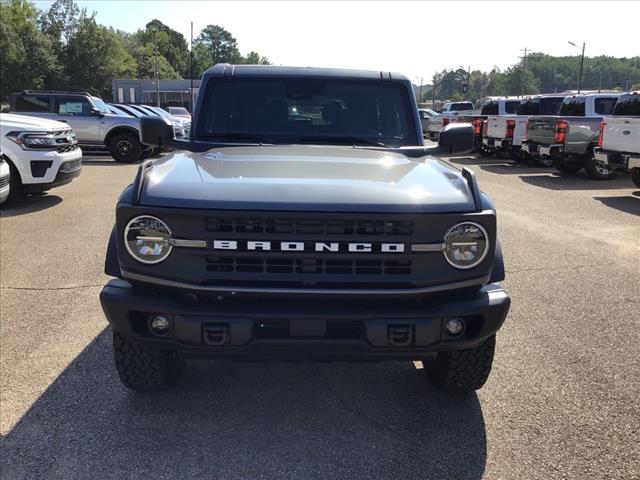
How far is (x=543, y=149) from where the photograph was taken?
14.6 meters

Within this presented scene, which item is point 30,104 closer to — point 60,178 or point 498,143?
point 60,178

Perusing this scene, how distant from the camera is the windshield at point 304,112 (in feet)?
13.3

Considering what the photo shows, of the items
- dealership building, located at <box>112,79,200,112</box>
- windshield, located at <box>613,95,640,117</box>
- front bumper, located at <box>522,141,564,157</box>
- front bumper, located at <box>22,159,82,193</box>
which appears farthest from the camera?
dealership building, located at <box>112,79,200,112</box>

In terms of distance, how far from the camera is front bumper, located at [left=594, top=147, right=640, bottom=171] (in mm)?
10867

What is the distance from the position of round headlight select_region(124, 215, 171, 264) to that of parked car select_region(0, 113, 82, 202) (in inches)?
289

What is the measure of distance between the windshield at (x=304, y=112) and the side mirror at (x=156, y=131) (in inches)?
8.3

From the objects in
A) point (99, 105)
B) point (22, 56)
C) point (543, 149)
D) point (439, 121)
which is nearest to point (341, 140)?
point (543, 149)

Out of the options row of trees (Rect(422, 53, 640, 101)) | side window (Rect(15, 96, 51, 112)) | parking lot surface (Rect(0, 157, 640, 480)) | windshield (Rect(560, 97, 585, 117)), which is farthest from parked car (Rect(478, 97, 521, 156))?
row of trees (Rect(422, 53, 640, 101))

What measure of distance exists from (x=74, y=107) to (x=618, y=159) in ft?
44.6

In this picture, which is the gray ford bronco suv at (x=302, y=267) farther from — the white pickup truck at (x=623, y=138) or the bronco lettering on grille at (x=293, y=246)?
the white pickup truck at (x=623, y=138)

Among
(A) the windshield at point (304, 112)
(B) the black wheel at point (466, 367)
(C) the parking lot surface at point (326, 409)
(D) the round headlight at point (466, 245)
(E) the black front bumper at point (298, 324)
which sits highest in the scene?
(A) the windshield at point (304, 112)

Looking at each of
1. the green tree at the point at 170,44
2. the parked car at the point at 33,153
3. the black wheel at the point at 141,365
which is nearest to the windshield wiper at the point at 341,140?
the black wheel at the point at 141,365

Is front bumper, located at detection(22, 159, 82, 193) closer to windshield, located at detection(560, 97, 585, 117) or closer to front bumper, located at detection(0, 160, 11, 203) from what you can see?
front bumper, located at detection(0, 160, 11, 203)

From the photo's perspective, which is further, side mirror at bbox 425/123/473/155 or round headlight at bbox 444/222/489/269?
side mirror at bbox 425/123/473/155
